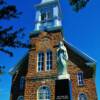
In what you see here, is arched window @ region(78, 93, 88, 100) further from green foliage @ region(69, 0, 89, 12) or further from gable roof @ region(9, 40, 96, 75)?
green foliage @ region(69, 0, 89, 12)

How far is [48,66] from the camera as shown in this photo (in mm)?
27438

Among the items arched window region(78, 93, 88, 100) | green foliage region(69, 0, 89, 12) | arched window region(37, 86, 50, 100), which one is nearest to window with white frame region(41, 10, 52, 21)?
arched window region(37, 86, 50, 100)

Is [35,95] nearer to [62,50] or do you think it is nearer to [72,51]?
[72,51]

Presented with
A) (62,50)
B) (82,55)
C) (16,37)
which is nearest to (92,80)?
(82,55)

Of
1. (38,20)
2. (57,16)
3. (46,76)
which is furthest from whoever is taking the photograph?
(38,20)

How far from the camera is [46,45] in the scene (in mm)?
28469

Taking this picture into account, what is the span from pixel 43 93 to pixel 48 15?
943cm

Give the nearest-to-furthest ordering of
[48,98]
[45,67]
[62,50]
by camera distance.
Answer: [62,50] → [48,98] → [45,67]

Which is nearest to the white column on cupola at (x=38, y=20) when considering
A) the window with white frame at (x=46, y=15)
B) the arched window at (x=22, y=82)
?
the window with white frame at (x=46, y=15)

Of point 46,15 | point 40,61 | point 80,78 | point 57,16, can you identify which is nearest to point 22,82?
point 40,61

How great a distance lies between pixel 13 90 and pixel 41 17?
926 centimetres

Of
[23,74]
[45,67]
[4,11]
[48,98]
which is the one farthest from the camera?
[23,74]

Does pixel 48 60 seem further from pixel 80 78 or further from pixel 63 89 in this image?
pixel 63 89

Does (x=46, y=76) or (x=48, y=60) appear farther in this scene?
(x=48, y=60)
